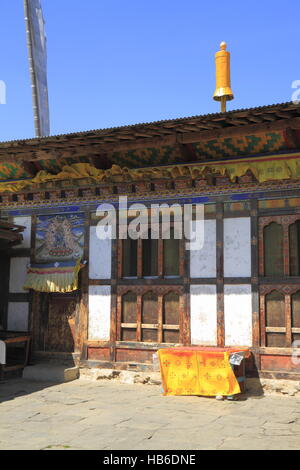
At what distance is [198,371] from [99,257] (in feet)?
11.0

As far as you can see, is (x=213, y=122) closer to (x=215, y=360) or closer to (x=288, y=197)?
(x=288, y=197)

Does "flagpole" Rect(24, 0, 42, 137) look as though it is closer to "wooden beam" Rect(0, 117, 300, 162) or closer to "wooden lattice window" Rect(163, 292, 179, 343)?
"wooden beam" Rect(0, 117, 300, 162)

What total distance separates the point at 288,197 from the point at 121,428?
5095 mm

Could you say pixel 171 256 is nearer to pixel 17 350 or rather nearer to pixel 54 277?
pixel 54 277

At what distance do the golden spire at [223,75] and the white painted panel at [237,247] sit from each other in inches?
167

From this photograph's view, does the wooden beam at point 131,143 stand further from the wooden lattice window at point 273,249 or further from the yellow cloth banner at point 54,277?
the yellow cloth banner at point 54,277

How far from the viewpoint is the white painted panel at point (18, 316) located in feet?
37.7

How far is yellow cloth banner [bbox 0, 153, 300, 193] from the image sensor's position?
935cm

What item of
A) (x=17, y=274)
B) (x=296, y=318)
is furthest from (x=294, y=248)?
(x=17, y=274)

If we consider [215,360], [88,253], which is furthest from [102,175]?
[215,360]

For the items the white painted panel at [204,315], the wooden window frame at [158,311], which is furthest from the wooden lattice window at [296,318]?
the wooden window frame at [158,311]

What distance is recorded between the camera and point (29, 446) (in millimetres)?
5883

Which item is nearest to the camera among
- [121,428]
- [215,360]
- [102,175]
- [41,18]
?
[121,428]

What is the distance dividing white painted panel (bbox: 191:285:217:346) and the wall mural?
2784 mm
